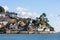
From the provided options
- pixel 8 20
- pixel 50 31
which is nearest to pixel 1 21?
pixel 8 20

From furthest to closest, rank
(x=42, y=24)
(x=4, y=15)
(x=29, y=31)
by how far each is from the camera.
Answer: (x=4, y=15) < (x=42, y=24) < (x=29, y=31)

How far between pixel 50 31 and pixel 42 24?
6.21 metres

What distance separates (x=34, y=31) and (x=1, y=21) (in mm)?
15893

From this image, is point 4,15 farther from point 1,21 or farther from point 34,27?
point 34,27

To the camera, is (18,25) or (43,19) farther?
(43,19)

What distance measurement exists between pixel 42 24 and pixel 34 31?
21.1 feet

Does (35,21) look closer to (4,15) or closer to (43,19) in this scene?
(43,19)

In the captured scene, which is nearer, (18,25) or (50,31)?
(18,25)

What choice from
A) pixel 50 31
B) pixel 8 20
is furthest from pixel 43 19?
pixel 8 20

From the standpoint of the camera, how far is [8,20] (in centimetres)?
12481

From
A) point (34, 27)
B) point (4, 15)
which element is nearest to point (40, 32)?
point (34, 27)

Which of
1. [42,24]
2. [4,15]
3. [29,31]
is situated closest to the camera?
[29,31]

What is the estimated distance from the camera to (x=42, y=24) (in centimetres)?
12356

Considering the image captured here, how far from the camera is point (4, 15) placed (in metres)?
134
